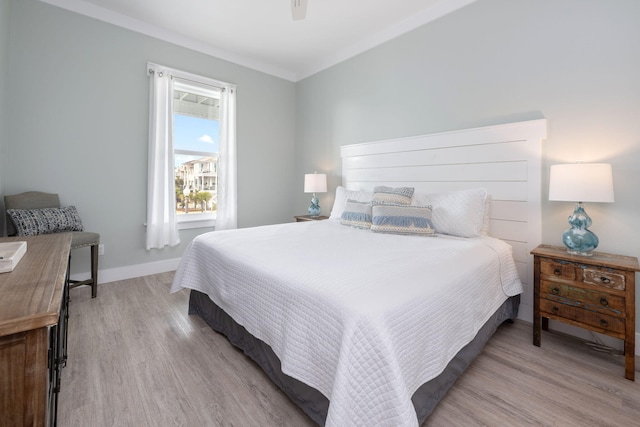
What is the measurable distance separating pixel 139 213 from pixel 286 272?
2717mm

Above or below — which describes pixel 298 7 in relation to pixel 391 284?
above

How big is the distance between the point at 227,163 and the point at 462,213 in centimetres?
297

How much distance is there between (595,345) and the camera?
1.95 meters

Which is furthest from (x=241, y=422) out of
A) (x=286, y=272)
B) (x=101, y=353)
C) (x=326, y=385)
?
(x=101, y=353)

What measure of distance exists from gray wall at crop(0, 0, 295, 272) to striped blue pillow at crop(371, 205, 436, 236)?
256cm

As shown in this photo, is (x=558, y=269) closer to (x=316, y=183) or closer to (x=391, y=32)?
(x=316, y=183)

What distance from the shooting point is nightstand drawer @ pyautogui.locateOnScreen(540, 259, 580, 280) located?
1.81m

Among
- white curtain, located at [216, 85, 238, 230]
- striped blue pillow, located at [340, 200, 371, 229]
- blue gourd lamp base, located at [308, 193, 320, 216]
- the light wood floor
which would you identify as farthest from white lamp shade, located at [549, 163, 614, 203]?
white curtain, located at [216, 85, 238, 230]

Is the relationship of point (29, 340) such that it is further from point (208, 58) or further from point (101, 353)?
point (208, 58)

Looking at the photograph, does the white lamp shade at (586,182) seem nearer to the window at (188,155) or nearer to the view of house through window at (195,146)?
the window at (188,155)

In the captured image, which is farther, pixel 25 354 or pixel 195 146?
pixel 195 146

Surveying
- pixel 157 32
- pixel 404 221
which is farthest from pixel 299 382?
pixel 157 32

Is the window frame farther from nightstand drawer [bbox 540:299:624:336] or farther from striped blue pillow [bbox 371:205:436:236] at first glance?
nightstand drawer [bbox 540:299:624:336]

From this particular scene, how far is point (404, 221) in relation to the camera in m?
2.38
